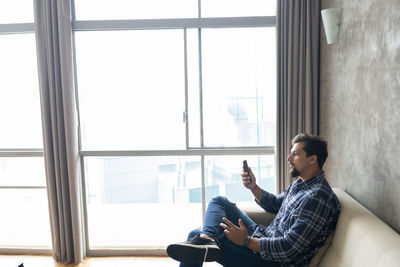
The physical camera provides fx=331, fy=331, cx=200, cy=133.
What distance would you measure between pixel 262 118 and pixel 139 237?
5.42 feet

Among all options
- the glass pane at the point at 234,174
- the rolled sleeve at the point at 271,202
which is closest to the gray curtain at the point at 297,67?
the glass pane at the point at 234,174

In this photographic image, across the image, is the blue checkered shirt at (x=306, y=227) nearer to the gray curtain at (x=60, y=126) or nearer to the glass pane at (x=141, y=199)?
the glass pane at (x=141, y=199)

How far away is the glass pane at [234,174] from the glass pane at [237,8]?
125cm

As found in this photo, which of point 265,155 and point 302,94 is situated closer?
point 302,94

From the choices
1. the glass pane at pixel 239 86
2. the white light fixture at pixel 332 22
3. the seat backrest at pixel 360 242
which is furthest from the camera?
the glass pane at pixel 239 86

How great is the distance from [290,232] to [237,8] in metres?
1.96

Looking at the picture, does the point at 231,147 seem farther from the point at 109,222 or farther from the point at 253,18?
the point at 109,222

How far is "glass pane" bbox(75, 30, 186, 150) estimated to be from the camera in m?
2.98

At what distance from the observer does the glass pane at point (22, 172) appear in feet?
10.4

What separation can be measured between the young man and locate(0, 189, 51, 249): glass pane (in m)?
1.94

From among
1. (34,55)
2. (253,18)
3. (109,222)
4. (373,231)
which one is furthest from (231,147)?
(34,55)

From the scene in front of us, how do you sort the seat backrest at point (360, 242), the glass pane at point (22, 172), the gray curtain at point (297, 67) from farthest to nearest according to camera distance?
1. the glass pane at point (22, 172)
2. the gray curtain at point (297, 67)
3. the seat backrest at point (360, 242)

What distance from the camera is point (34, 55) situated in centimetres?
306

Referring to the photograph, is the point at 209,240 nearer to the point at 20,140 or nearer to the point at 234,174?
the point at 234,174
